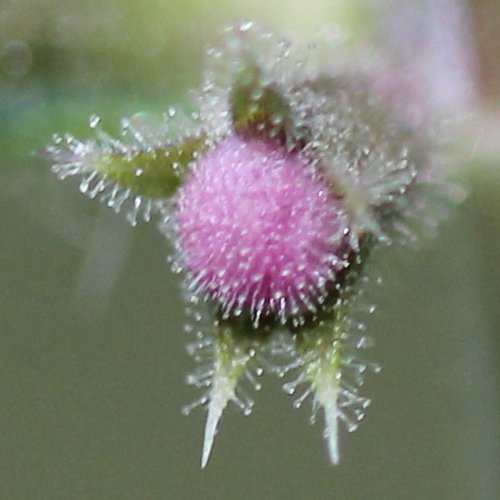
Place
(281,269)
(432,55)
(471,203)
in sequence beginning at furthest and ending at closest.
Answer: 1. (471,203)
2. (432,55)
3. (281,269)

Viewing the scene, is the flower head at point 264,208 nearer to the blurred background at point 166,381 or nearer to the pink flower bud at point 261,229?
the pink flower bud at point 261,229

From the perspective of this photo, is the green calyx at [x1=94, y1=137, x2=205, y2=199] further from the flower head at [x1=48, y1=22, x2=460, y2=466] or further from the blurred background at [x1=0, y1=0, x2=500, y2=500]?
the blurred background at [x1=0, y1=0, x2=500, y2=500]

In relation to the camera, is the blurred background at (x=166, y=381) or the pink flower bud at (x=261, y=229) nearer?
the pink flower bud at (x=261, y=229)

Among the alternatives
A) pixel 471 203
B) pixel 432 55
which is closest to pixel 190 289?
pixel 432 55

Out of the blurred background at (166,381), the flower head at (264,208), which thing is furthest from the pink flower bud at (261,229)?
the blurred background at (166,381)

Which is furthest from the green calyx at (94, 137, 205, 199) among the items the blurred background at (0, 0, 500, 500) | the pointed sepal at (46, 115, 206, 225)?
the blurred background at (0, 0, 500, 500)

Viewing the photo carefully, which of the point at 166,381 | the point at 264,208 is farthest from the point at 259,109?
the point at 166,381

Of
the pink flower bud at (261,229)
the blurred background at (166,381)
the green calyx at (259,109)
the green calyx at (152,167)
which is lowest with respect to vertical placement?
the pink flower bud at (261,229)

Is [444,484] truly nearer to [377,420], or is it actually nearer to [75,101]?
[377,420]

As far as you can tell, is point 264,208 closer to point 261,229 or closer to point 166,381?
point 261,229
